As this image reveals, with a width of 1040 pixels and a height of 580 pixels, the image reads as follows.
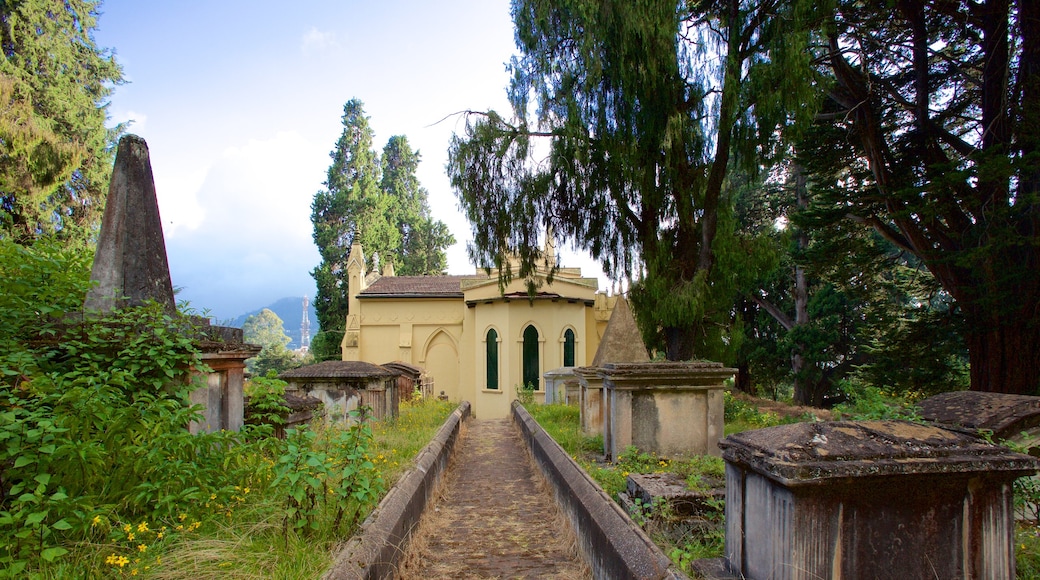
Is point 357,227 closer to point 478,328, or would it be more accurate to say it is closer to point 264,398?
point 478,328

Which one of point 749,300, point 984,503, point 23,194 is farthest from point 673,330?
point 23,194

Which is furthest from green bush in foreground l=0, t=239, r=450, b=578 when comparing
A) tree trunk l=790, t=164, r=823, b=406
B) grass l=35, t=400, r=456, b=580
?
tree trunk l=790, t=164, r=823, b=406

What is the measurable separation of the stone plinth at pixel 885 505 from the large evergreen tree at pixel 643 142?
28.9 feet

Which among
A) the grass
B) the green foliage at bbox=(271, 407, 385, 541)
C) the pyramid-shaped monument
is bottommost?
the grass

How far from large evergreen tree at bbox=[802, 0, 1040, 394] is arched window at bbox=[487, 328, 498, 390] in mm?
14335

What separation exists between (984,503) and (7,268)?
626cm

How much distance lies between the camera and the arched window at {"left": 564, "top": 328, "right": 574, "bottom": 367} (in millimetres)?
23828

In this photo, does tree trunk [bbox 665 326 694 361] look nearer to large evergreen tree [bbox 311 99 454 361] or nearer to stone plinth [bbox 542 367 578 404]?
stone plinth [bbox 542 367 578 404]

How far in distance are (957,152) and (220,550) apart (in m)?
16.3

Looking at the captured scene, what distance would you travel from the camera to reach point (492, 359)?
Answer: 79.6 feet

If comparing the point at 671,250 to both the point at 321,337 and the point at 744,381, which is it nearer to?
the point at 744,381

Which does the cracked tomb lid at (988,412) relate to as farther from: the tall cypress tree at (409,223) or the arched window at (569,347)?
the tall cypress tree at (409,223)

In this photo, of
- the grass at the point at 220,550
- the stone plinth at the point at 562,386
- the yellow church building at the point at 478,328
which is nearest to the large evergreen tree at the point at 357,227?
the yellow church building at the point at 478,328

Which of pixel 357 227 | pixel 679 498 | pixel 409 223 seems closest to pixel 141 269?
pixel 679 498
